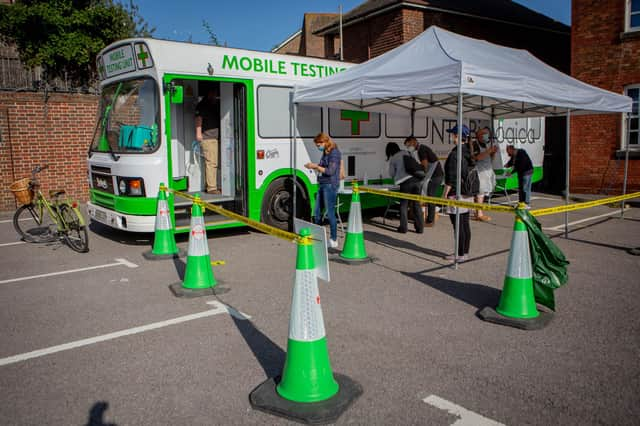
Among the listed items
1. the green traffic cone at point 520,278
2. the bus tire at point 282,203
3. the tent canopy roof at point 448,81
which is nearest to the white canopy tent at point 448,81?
the tent canopy roof at point 448,81

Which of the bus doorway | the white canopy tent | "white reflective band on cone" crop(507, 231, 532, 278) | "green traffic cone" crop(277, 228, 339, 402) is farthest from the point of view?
the bus doorway

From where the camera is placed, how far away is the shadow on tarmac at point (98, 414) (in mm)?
3344

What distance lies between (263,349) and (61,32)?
17731mm

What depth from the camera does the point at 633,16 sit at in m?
14.3

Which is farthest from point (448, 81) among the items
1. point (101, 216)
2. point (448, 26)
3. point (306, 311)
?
point (448, 26)

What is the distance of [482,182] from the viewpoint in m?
10.3

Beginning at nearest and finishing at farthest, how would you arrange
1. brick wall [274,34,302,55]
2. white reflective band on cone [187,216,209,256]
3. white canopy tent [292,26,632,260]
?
white reflective band on cone [187,216,209,256] < white canopy tent [292,26,632,260] < brick wall [274,34,302,55]

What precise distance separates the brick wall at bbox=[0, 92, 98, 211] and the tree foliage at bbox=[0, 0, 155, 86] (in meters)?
4.99

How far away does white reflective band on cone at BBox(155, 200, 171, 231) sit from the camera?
7.49 m

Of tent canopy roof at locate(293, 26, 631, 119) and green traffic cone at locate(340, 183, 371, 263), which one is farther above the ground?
tent canopy roof at locate(293, 26, 631, 119)

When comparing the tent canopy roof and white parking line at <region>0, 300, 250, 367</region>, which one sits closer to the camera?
white parking line at <region>0, 300, 250, 367</region>

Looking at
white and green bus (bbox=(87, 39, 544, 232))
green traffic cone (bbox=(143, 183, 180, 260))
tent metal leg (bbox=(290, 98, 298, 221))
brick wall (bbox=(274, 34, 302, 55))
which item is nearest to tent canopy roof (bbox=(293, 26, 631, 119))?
tent metal leg (bbox=(290, 98, 298, 221))

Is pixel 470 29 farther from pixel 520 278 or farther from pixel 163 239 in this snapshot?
pixel 520 278

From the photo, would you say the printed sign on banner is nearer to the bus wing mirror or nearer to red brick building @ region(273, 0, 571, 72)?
the bus wing mirror
